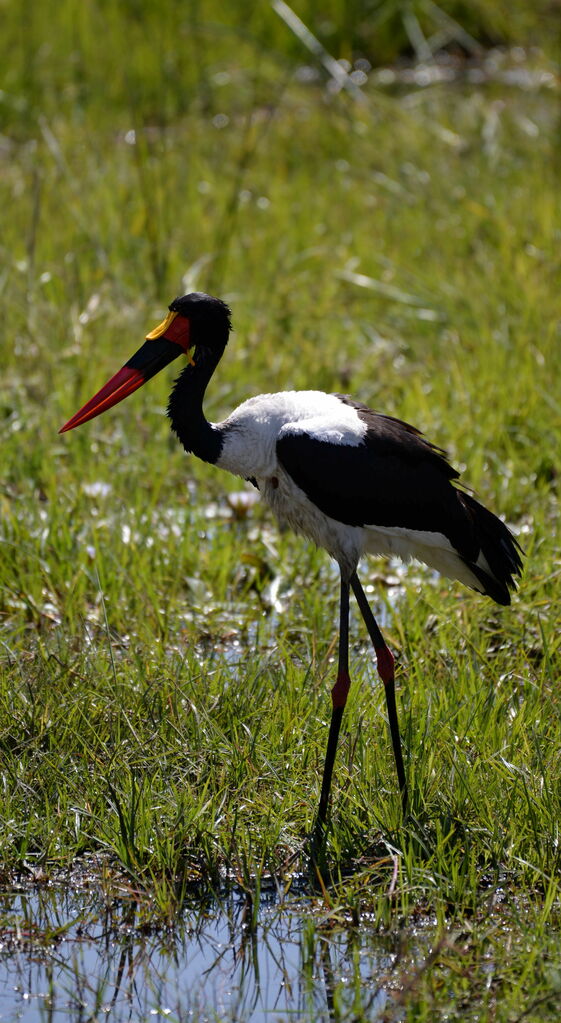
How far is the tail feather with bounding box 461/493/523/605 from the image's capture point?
3.92 m

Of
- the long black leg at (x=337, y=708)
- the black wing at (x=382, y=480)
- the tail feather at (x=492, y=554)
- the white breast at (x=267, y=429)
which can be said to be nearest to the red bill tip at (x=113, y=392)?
the white breast at (x=267, y=429)

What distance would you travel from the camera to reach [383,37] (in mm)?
10328

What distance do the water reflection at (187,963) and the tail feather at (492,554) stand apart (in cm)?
106

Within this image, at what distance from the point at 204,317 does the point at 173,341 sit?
11 cm

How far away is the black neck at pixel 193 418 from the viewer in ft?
12.5

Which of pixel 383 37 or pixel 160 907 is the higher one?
pixel 383 37

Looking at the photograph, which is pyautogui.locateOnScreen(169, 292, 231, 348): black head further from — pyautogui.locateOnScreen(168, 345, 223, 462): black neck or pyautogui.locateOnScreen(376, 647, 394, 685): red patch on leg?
pyautogui.locateOnScreen(376, 647, 394, 685): red patch on leg

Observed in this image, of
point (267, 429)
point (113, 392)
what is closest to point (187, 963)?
point (267, 429)

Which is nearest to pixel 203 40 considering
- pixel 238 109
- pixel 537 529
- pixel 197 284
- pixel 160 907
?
pixel 238 109

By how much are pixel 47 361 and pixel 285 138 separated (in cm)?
342

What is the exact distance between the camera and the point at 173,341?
3.94 m

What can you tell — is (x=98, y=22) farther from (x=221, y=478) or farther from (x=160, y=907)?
(x=160, y=907)

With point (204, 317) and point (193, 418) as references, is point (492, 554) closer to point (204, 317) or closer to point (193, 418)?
point (193, 418)

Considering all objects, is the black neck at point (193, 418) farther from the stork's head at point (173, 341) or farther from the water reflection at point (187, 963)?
Answer: the water reflection at point (187, 963)
